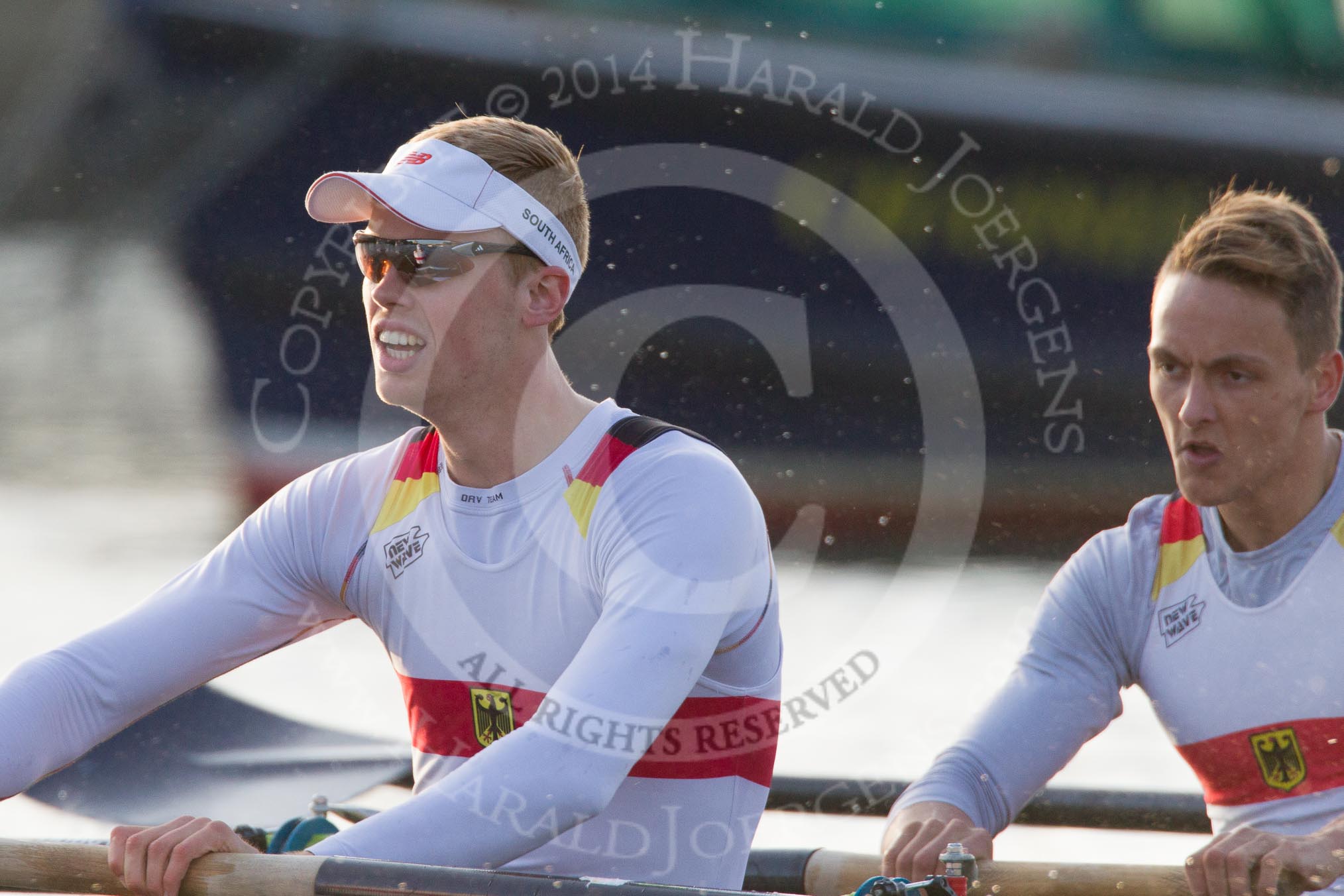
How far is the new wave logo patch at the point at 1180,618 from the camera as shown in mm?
1620

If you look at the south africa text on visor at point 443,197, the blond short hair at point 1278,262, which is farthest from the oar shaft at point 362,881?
the blond short hair at point 1278,262

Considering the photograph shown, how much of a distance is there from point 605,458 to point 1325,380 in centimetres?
77

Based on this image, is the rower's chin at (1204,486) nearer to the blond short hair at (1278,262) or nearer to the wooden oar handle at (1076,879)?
the blond short hair at (1278,262)

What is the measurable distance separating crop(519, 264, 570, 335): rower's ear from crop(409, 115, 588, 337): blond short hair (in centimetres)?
1

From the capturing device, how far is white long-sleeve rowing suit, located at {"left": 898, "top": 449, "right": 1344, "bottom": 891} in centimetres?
153

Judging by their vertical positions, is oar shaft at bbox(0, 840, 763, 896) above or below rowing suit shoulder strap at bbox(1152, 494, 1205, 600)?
below

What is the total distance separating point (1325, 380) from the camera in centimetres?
156

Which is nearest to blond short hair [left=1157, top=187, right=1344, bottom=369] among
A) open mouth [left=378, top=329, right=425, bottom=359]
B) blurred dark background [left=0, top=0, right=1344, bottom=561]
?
open mouth [left=378, top=329, right=425, bottom=359]

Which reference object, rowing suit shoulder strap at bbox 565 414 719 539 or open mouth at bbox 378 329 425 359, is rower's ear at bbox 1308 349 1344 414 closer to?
rowing suit shoulder strap at bbox 565 414 719 539

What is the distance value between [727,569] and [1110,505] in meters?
6.58

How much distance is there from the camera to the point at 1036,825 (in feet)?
7.30

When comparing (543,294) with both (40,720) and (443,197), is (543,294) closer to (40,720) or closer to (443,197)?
(443,197)

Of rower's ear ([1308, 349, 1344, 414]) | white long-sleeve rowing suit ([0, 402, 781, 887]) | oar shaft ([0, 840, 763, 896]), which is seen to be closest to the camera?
oar shaft ([0, 840, 763, 896])

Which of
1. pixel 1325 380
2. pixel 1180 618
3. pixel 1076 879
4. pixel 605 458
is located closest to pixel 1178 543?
pixel 1180 618
